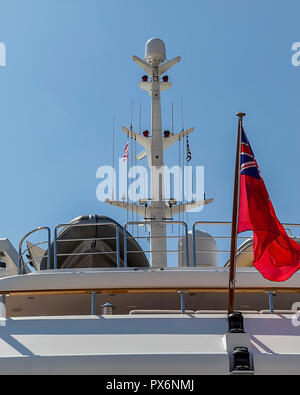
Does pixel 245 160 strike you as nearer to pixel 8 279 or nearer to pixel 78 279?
pixel 78 279

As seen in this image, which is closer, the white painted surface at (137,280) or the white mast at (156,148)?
the white painted surface at (137,280)

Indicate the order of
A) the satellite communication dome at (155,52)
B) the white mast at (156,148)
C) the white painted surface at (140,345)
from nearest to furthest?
the white painted surface at (140,345)
the white mast at (156,148)
the satellite communication dome at (155,52)

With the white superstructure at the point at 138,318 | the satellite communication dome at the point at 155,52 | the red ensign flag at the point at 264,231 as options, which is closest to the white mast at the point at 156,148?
the satellite communication dome at the point at 155,52

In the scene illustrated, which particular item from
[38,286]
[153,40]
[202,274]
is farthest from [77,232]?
[153,40]

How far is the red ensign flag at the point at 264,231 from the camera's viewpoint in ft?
26.2

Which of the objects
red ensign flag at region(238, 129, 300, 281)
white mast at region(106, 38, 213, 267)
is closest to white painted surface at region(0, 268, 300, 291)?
red ensign flag at region(238, 129, 300, 281)

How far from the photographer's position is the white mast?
16.9 m

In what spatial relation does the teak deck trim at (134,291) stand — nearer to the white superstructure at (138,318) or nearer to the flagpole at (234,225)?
the white superstructure at (138,318)

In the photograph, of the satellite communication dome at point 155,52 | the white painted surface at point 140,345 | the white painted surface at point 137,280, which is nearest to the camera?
the white painted surface at point 140,345

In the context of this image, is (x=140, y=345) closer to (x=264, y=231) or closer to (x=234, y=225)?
(x=234, y=225)

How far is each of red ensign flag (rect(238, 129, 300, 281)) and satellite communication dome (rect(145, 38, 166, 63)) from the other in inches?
469

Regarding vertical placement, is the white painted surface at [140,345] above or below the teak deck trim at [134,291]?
below

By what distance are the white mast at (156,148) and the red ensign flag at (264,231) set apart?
7639mm

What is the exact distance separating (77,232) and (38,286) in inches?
105
